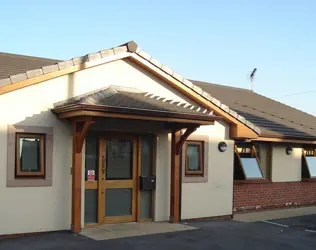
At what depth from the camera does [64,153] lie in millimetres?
9328

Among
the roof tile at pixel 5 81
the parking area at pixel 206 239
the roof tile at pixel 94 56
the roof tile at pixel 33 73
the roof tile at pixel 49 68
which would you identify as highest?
the roof tile at pixel 94 56

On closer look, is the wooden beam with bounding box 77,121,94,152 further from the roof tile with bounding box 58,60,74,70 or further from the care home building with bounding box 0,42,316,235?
the roof tile with bounding box 58,60,74,70

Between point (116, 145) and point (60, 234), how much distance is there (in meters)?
2.37

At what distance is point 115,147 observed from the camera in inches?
403

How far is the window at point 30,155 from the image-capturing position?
8758 millimetres

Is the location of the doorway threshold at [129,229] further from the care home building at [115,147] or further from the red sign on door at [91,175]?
the red sign on door at [91,175]

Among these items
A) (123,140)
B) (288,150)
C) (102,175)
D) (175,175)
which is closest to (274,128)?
(288,150)

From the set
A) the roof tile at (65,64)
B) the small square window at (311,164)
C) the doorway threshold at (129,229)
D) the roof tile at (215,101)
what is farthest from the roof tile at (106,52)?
the small square window at (311,164)

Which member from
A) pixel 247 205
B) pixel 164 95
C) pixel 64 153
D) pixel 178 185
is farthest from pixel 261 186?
pixel 64 153

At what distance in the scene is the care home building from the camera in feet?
28.6

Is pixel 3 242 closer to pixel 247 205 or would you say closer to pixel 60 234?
pixel 60 234

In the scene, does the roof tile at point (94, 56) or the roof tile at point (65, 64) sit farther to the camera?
the roof tile at point (94, 56)

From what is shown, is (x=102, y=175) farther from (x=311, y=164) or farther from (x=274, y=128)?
(x=311, y=164)

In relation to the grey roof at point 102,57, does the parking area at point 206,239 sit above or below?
below
